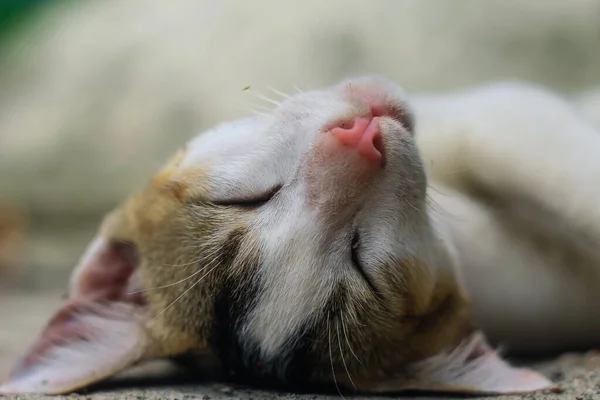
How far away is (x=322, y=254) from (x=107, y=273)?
2.70 ft

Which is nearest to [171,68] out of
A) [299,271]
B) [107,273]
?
[107,273]

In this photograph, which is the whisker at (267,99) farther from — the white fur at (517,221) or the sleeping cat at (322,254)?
the white fur at (517,221)

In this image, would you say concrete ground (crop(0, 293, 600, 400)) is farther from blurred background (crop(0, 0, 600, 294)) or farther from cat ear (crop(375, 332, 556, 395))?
blurred background (crop(0, 0, 600, 294))

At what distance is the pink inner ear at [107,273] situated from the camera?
2244 millimetres

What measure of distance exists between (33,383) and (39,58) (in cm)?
369

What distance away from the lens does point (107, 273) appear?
2.28 metres

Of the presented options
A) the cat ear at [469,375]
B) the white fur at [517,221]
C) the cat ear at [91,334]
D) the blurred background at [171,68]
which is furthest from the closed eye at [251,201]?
the blurred background at [171,68]

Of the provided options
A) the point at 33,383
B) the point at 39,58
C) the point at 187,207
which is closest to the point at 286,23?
the point at 39,58

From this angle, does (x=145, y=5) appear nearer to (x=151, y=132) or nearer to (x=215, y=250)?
(x=151, y=132)

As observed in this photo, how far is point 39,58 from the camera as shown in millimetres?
5129

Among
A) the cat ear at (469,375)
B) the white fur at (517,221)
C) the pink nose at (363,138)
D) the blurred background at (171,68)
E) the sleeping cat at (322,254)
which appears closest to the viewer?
the pink nose at (363,138)

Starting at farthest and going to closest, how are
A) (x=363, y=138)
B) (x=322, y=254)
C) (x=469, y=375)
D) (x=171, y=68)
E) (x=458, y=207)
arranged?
(x=171, y=68) < (x=458, y=207) < (x=469, y=375) < (x=322, y=254) < (x=363, y=138)

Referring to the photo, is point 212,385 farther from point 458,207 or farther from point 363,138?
point 458,207

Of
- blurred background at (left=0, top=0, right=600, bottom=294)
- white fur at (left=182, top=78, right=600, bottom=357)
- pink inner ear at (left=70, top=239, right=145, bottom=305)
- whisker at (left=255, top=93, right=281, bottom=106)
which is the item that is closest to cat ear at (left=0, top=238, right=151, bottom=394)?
pink inner ear at (left=70, top=239, right=145, bottom=305)
